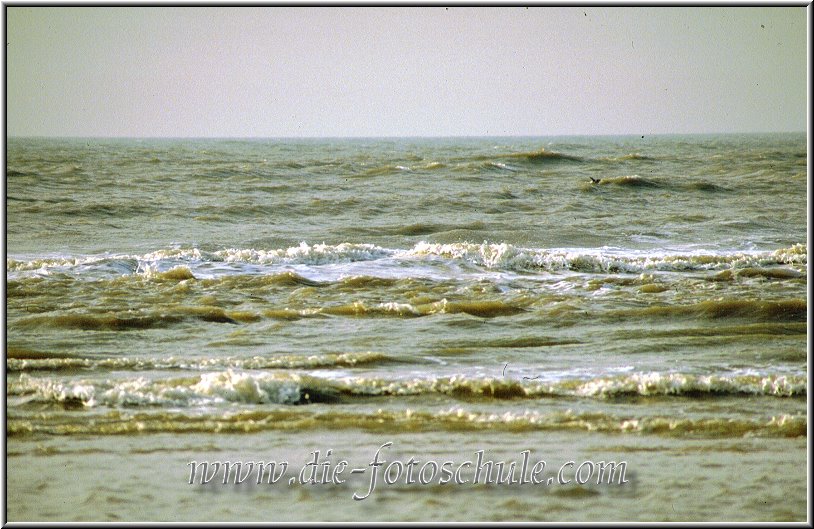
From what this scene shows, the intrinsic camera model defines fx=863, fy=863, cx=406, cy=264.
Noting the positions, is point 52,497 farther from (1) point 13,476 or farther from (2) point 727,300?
(2) point 727,300

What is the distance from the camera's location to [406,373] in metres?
5.93

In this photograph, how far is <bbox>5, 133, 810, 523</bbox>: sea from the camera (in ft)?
13.2

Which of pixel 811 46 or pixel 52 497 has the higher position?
pixel 811 46

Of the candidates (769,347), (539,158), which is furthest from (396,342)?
(539,158)

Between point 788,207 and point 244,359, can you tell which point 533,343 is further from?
point 788,207

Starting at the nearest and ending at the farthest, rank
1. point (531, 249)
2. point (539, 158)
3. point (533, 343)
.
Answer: point (533, 343) → point (531, 249) → point (539, 158)

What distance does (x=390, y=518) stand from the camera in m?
3.74

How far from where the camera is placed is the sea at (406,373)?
402 cm

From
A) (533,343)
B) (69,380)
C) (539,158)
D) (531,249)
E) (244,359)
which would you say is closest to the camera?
(69,380)

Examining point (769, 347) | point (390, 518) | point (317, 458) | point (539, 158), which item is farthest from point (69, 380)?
point (539, 158)

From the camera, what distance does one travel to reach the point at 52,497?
396 cm

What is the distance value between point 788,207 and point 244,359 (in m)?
14.3

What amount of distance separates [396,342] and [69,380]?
2.46 m

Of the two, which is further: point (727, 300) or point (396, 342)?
point (727, 300)
